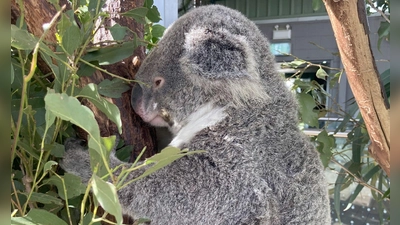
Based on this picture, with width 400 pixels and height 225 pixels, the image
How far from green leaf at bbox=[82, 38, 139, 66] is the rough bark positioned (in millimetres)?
588

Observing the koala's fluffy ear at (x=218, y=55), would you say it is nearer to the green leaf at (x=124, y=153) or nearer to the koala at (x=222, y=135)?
the koala at (x=222, y=135)

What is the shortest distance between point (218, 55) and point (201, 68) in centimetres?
6

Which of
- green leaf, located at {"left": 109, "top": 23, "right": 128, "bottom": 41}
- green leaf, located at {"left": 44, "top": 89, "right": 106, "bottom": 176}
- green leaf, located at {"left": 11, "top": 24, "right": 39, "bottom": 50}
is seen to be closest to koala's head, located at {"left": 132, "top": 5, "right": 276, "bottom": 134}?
green leaf, located at {"left": 109, "top": 23, "right": 128, "bottom": 41}

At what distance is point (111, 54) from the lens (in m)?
0.91

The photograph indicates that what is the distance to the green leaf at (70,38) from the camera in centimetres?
64

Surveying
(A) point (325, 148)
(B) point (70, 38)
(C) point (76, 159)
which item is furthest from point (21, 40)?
(A) point (325, 148)

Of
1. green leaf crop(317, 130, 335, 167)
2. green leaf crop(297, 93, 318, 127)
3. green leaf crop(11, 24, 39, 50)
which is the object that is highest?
green leaf crop(11, 24, 39, 50)

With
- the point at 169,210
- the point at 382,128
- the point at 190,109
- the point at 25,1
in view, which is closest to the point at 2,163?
the point at 25,1

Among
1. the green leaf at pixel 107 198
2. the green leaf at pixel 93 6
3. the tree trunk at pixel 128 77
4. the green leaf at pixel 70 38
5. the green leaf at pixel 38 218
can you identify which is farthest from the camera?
the tree trunk at pixel 128 77

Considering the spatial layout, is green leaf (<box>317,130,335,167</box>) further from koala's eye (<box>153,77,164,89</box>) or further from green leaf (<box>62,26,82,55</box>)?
green leaf (<box>62,26,82,55</box>)

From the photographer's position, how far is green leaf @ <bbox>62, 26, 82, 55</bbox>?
64 cm

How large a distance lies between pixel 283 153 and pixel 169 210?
1.33 feet

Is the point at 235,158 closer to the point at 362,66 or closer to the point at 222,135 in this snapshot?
the point at 222,135

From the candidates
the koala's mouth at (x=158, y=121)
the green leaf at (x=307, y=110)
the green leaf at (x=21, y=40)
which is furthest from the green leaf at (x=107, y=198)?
the green leaf at (x=307, y=110)
